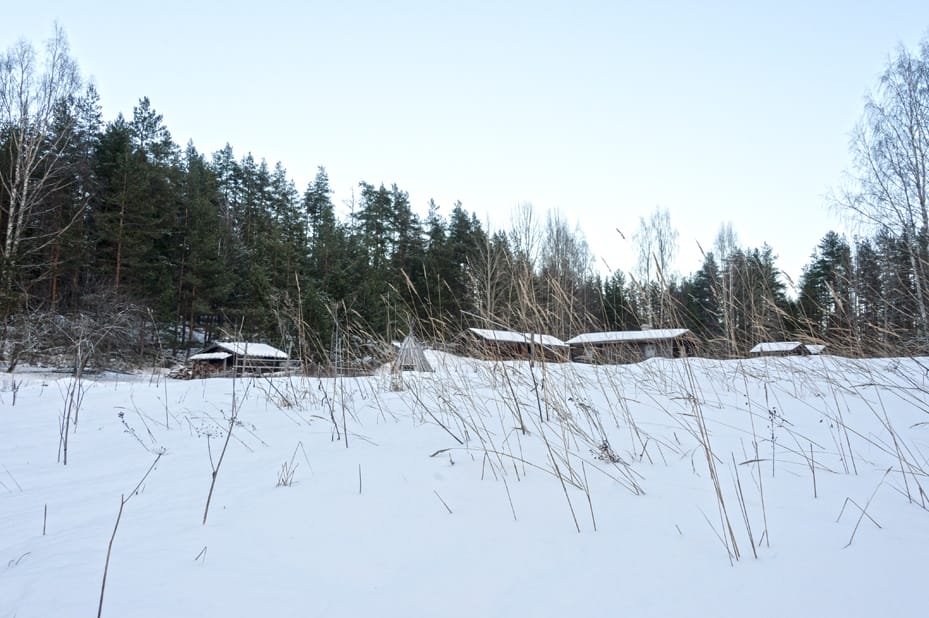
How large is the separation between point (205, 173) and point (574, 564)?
29.3m

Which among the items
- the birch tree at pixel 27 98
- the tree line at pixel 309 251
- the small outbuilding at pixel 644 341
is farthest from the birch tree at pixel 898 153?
the birch tree at pixel 27 98

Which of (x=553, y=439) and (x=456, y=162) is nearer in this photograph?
(x=553, y=439)

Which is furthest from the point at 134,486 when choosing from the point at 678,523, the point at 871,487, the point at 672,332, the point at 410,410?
the point at 672,332

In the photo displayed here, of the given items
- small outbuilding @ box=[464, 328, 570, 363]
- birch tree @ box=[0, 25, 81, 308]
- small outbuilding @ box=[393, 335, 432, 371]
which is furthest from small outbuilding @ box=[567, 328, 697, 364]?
birch tree @ box=[0, 25, 81, 308]

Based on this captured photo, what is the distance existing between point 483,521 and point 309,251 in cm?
2270

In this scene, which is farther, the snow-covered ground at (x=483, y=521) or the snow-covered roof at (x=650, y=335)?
the snow-covered roof at (x=650, y=335)

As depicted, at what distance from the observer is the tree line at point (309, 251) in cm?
344

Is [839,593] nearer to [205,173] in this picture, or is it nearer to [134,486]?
[134,486]

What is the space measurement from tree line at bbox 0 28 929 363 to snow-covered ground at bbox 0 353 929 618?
811 millimetres

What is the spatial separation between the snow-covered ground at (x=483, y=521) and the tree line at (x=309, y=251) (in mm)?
811

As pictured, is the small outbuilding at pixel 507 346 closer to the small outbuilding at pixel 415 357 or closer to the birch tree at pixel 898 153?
the small outbuilding at pixel 415 357

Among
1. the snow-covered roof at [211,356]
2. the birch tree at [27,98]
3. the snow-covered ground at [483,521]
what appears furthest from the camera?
the snow-covered roof at [211,356]

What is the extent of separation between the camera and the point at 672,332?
2.67 metres

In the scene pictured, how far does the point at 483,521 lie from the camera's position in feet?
3.78
